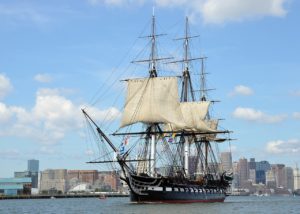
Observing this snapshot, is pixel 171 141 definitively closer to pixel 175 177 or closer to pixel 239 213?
pixel 175 177

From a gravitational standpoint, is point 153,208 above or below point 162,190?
below

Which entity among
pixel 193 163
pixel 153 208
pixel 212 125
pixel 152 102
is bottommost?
pixel 153 208

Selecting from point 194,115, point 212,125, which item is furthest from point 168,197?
point 212,125

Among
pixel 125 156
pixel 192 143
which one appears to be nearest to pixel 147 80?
pixel 125 156

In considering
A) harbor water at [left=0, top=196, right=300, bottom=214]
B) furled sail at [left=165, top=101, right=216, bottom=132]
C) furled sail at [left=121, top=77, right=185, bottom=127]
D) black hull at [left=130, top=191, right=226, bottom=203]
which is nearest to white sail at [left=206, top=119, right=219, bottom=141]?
furled sail at [left=165, top=101, right=216, bottom=132]

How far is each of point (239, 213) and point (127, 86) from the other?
33.0 m

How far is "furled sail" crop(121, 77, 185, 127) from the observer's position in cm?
9206

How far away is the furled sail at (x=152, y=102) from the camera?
92.1 m

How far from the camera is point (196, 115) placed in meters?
114

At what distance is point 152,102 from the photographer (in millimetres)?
92438

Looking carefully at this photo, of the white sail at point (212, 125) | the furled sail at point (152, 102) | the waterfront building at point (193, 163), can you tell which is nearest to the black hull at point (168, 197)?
the furled sail at point (152, 102)

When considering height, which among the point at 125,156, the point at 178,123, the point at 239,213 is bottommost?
the point at 239,213

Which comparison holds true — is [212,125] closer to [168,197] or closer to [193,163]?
[193,163]

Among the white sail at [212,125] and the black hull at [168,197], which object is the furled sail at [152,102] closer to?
the black hull at [168,197]
